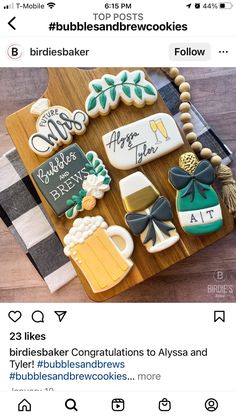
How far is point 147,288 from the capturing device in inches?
26.2

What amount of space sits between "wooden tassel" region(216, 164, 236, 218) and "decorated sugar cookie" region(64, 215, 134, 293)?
158mm
